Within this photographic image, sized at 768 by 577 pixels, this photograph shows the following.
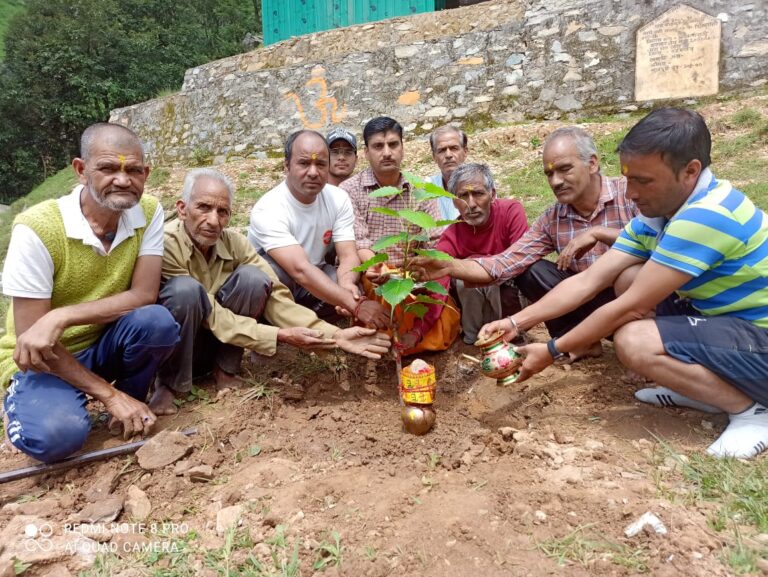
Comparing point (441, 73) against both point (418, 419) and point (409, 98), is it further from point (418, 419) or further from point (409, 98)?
point (418, 419)

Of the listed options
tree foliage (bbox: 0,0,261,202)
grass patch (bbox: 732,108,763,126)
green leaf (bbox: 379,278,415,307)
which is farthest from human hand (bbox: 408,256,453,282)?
tree foliage (bbox: 0,0,261,202)

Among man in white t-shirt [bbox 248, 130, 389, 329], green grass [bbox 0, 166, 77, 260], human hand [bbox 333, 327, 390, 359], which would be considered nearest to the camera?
human hand [bbox 333, 327, 390, 359]

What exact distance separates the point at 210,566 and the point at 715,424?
6.73 ft

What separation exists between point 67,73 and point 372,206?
60.5 feet

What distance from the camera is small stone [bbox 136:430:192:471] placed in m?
2.21

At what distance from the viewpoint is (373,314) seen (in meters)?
2.70

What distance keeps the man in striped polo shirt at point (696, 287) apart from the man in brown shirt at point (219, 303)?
1.17 metres

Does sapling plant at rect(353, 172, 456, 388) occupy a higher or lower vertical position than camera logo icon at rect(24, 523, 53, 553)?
higher

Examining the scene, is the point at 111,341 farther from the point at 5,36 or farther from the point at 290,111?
the point at 5,36

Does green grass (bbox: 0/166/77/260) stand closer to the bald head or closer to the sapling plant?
the bald head

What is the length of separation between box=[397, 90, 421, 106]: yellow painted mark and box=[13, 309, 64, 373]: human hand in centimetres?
721

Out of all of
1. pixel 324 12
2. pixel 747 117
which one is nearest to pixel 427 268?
pixel 747 117

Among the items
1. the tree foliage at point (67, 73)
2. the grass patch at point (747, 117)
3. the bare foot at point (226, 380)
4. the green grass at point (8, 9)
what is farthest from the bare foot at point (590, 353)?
the green grass at point (8, 9)

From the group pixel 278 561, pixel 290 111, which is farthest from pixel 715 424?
pixel 290 111
